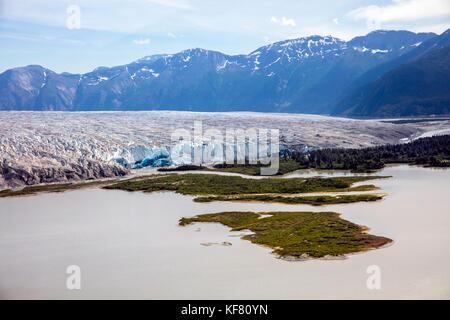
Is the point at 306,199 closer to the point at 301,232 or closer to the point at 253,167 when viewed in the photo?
the point at 301,232

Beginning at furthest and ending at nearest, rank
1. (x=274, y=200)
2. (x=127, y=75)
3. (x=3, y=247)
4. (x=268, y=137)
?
(x=127, y=75), (x=268, y=137), (x=274, y=200), (x=3, y=247)

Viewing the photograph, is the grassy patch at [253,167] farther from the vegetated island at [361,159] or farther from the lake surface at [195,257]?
the lake surface at [195,257]

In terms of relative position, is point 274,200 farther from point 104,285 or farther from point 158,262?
point 104,285

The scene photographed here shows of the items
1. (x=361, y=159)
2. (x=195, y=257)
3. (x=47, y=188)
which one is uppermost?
(x=361, y=159)

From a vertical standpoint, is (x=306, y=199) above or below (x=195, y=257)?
above

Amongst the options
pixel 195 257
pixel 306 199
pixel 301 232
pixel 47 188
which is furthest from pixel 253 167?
pixel 195 257

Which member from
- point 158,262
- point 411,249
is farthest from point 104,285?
point 411,249

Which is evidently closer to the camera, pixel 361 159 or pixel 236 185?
pixel 236 185
